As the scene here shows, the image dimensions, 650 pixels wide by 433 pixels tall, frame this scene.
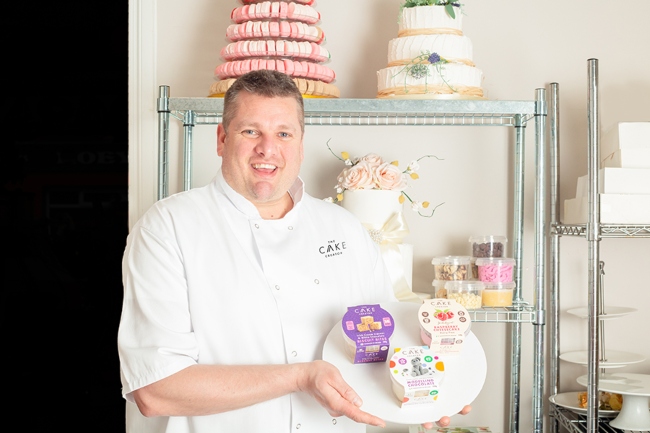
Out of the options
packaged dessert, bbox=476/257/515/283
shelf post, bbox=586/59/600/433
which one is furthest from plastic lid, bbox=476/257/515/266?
shelf post, bbox=586/59/600/433

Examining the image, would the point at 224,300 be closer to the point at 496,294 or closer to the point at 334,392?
the point at 334,392

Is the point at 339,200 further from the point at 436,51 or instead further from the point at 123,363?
the point at 123,363

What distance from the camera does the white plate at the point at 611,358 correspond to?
2029mm

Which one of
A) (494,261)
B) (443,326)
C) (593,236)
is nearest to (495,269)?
(494,261)

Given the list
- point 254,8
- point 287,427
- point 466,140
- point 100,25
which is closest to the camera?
point 287,427

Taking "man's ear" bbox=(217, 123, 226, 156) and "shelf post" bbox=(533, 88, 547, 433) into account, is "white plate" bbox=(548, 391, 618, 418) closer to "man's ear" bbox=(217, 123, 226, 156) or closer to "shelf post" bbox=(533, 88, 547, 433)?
"shelf post" bbox=(533, 88, 547, 433)

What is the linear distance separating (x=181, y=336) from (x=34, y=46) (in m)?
1.72

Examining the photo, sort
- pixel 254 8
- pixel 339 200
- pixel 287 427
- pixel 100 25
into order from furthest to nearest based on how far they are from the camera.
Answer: pixel 100 25
pixel 339 200
pixel 254 8
pixel 287 427

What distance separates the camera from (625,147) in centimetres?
192

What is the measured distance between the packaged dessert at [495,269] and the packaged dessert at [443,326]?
1.82ft

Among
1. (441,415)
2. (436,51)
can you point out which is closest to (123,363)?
(441,415)

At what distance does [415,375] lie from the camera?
1.28m

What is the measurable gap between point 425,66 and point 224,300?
0.85 meters

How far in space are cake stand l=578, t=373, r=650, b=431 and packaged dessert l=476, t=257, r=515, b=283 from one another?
35 centimetres
